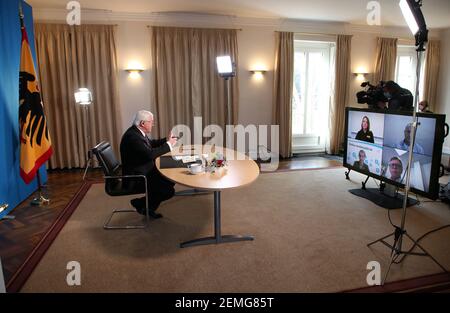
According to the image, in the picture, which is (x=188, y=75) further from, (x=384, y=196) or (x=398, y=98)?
(x=384, y=196)

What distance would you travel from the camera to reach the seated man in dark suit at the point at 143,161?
9.70 feet

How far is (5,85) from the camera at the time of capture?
3355 mm

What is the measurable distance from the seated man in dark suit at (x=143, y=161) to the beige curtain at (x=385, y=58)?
5140 mm

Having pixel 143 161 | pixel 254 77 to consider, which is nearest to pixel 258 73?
pixel 254 77

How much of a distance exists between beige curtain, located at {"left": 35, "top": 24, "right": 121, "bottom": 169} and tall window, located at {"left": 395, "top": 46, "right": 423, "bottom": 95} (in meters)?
5.92

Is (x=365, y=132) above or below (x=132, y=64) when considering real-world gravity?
below

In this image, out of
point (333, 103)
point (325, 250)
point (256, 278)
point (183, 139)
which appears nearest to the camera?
point (256, 278)

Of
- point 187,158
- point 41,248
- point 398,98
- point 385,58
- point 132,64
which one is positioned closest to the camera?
point 41,248

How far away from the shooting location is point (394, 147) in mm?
3395

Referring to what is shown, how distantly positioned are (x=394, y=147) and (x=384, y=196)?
2.42 ft
